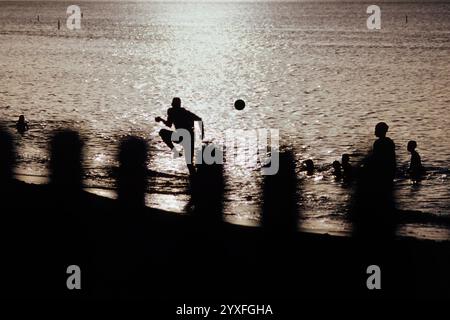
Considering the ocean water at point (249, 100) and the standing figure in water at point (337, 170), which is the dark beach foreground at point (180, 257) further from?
the standing figure in water at point (337, 170)

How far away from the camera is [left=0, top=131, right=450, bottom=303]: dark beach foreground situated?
10.2 meters

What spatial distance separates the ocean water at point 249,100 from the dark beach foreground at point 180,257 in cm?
312

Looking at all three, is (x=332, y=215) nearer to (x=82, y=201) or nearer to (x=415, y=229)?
(x=415, y=229)

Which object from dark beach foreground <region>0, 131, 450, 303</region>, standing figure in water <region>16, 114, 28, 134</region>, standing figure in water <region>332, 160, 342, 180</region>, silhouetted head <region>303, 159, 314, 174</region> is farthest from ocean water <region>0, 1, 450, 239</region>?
dark beach foreground <region>0, 131, 450, 303</region>

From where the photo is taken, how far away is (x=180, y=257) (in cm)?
1120

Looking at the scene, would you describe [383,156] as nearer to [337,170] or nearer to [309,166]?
[337,170]

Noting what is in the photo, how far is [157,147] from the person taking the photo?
Answer: 78.8 ft

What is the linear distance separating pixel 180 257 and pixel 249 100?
85.3 feet

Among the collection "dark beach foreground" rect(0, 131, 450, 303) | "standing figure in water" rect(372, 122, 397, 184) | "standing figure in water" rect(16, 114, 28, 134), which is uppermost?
"standing figure in water" rect(16, 114, 28, 134)

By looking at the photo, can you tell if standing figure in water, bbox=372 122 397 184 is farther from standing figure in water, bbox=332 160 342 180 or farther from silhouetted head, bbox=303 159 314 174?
silhouetted head, bbox=303 159 314 174

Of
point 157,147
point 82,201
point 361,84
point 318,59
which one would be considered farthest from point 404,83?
point 82,201

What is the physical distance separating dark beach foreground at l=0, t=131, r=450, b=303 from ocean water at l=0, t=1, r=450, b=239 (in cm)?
312

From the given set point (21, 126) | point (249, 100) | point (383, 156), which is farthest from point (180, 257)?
point (249, 100)

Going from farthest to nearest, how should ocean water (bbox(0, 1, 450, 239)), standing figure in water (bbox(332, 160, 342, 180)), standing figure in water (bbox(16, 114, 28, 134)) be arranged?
1. standing figure in water (bbox(16, 114, 28, 134))
2. standing figure in water (bbox(332, 160, 342, 180))
3. ocean water (bbox(0, 1, 450, 239))
